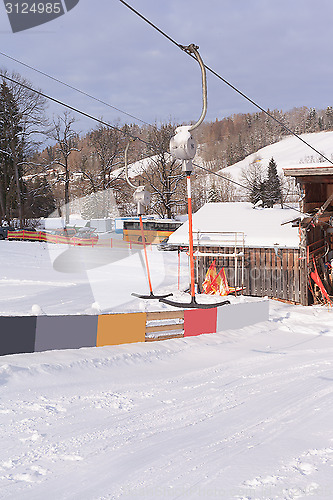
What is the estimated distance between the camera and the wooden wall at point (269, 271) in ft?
58.8

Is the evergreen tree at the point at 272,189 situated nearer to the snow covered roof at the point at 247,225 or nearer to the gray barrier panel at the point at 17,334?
the snow covered roof at the point at 247,225

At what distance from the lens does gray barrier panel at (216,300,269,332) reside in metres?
10.9

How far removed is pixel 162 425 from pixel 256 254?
14.3 meters

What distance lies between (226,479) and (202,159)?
172 metres

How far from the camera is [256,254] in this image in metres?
18.8

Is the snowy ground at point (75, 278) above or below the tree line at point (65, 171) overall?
below

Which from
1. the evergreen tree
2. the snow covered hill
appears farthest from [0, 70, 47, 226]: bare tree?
the snow covered hill

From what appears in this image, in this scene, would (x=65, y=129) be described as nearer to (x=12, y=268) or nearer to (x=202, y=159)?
(x=12, y=268)

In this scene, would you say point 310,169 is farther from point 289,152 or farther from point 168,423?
point 289,152

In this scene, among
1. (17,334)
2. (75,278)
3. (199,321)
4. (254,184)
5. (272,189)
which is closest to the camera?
(17,334)

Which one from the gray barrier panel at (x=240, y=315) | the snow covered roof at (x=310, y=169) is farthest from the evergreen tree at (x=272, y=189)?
the gray barrier panel at (x=240, y=315)

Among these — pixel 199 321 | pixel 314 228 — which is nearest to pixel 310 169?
pixel 314 228

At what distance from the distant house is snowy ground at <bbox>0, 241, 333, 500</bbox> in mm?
8664

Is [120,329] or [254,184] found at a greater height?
[254,184]
